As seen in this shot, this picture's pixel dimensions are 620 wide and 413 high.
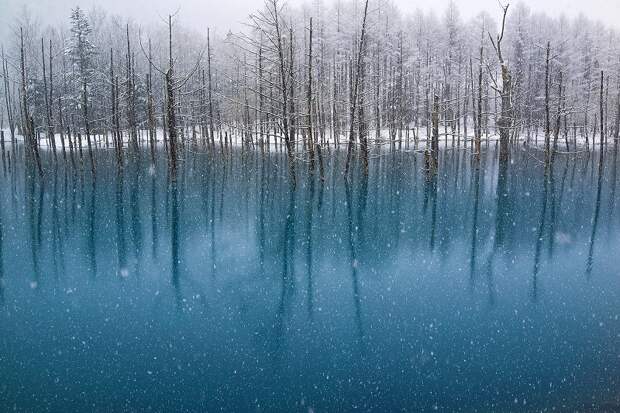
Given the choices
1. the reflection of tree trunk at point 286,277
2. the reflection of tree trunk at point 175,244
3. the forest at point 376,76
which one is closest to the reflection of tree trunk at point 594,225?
the reflection of tree trunk at point 286,277

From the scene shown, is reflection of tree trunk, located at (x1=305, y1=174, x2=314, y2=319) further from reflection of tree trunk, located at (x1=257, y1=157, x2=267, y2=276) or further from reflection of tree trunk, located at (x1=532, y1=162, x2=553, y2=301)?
reflection of tree trunk, located at (x1=532, y1=162, x2=553, y2=301)

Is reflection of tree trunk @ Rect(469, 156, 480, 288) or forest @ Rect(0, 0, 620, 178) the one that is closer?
reflection of tree trunk @ Rect(469, 156, 480, 288)

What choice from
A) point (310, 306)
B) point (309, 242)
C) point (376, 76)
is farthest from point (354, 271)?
point (376, 76)

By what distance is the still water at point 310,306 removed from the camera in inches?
242

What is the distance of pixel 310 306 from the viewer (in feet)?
29.2

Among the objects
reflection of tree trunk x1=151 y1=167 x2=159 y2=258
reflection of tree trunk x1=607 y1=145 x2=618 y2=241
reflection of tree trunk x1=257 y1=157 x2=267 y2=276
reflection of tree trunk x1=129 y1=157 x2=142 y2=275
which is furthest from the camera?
reflection of tree trunk x1=607 y1=145 x2=618 y2=241

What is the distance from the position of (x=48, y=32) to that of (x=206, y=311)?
271ft

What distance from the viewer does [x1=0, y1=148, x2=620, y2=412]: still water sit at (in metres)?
6.14

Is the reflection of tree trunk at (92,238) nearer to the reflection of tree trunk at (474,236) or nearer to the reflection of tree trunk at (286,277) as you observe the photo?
the reflection of tree trunk at (286,277)

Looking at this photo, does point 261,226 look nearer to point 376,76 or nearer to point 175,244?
point 175,244

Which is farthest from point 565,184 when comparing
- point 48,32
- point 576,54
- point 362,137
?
point 48,32

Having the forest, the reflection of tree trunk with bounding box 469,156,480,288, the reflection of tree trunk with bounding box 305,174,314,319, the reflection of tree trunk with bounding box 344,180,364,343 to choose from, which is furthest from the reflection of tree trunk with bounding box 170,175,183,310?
the forest

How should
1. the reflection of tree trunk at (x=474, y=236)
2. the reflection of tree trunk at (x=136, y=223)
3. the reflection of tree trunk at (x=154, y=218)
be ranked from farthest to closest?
the reflection of tree trunk at (x=154, y=218) < the reflection of tree trunk at (x=136, y=223) < the reflection of tree trunk at (x=474, y=236)

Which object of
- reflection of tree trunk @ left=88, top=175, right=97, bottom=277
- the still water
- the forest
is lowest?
the still water
